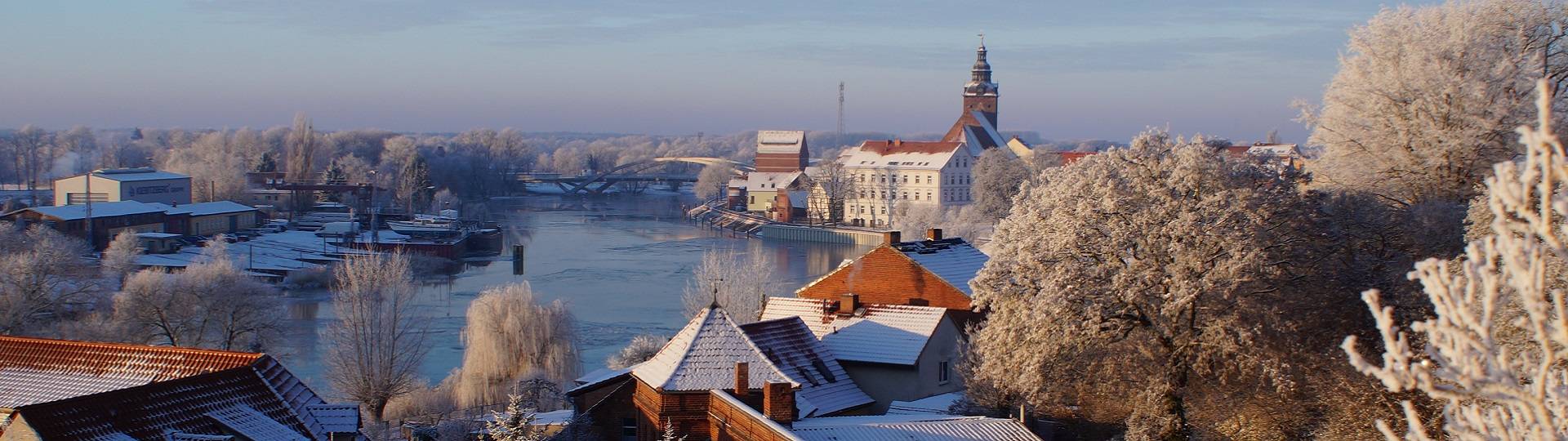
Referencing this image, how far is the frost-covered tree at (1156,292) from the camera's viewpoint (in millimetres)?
9070

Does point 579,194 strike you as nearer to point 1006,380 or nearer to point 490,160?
point 490,160

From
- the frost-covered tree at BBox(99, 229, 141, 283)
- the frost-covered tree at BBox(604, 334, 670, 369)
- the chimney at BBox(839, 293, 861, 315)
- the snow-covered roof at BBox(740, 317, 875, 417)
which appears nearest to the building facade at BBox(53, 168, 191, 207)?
the frost-covered tree at BBox(99, 229, 141, 283)

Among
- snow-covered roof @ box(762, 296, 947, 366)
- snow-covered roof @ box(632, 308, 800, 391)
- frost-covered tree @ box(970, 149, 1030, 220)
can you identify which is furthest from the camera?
frost-covered tree @ box(970, 149, 1030, 220)

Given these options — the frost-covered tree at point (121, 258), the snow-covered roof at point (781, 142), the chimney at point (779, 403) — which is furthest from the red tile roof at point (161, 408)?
the snow-covered roof at point (781, 142)

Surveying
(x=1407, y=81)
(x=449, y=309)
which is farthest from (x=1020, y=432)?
(x=449, y=309)

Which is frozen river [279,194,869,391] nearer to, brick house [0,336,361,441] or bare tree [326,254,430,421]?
bare tree [326,254,430,421]

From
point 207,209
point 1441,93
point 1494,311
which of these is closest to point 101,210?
point 207,209

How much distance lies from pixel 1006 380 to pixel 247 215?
37.4 meters

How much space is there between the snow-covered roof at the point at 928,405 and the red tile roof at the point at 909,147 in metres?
39.4

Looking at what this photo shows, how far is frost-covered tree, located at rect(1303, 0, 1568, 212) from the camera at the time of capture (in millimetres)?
10172

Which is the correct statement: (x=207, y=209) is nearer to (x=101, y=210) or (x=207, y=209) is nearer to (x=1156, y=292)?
(x=101, y=210)

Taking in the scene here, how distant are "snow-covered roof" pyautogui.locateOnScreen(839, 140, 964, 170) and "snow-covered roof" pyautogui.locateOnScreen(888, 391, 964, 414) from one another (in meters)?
37.9

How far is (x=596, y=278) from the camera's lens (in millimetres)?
29422

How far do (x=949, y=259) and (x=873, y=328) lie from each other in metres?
2.73
